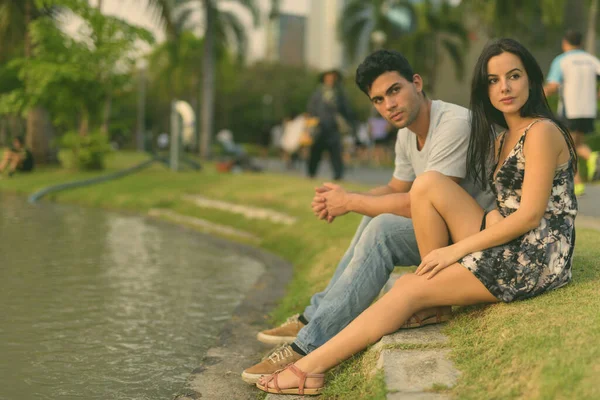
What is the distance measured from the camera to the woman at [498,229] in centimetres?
385

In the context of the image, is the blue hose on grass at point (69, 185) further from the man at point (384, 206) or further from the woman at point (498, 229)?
the woman at point (498, 229)

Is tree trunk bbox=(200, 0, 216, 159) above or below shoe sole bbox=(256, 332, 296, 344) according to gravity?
above

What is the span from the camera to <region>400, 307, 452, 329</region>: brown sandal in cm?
410

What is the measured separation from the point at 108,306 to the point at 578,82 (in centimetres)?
653

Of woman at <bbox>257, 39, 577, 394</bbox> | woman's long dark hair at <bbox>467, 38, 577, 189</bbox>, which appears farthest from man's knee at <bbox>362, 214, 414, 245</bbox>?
woman's long dark hair at <bbox>467, 38, 577, 189</bbox>

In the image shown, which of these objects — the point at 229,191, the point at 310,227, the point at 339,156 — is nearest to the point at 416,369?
the point at 310,227

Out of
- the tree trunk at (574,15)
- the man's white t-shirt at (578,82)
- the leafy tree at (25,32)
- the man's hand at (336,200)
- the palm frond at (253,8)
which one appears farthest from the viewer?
the tree trunk at (574,15)

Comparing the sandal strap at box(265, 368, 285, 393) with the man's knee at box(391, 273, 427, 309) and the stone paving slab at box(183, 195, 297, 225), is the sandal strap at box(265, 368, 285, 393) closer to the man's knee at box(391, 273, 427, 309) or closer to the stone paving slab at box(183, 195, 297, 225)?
the man's knee at box(391, 273, 427, 309)

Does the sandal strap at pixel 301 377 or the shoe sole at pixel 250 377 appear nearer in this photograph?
the sandal strap at pixel 301 377

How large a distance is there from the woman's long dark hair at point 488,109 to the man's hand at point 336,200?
735 mm

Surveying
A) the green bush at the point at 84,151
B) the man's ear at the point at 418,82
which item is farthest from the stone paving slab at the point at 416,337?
the green bush at the point at 84,151

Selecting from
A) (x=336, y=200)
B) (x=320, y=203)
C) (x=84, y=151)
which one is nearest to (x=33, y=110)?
(x=84, y=151)

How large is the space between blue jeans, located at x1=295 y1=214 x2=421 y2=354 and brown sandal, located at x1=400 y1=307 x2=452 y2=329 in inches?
12.0

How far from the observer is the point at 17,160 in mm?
18375
